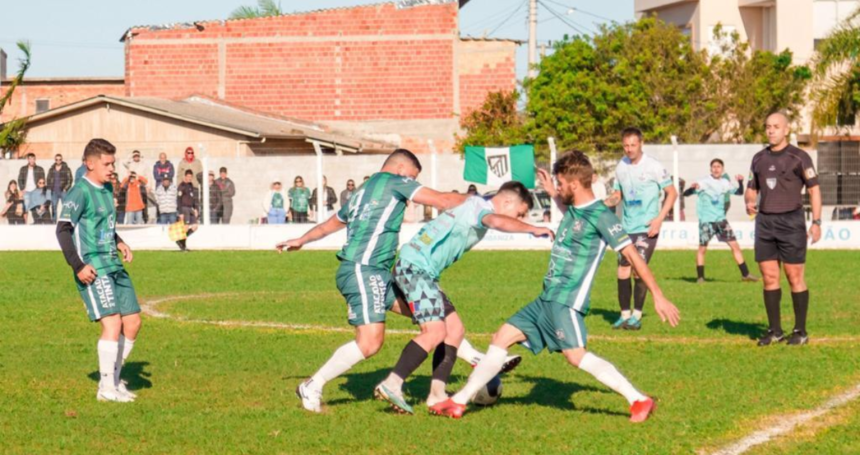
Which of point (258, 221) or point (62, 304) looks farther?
point (258, 221)

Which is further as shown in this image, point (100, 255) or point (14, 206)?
point (14, 206)

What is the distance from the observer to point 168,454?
24.0 feet

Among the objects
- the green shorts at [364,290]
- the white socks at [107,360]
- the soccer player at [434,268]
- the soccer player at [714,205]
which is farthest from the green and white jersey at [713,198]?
the white socks at [107,360]

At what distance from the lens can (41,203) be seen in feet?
97.3

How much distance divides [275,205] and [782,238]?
784 inches

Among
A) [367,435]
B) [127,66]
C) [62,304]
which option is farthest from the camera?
[127,66]

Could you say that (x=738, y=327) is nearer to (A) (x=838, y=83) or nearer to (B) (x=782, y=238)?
(B) (x=782, y=238)

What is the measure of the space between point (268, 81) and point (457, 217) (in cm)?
4684

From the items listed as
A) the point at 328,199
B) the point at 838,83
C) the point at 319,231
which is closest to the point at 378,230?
the point at 319,231

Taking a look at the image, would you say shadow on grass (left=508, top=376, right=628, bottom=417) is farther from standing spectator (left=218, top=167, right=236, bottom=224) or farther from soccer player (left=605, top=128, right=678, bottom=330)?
standing spectator (left=218, top=167, right=236, bottom=224)

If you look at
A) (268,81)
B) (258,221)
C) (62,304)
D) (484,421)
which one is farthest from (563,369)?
(268,81)

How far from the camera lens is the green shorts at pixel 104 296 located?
916 centimetres

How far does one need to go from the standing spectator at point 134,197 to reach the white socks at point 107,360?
20.5 metres

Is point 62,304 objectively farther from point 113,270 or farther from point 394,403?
point 394,403
